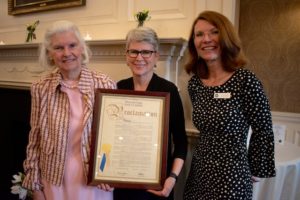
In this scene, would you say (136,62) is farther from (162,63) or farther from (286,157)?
(286,157)

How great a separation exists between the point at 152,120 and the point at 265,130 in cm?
50

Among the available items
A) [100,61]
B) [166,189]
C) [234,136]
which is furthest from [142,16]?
[166,189]

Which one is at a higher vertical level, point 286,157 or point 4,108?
point 4,108

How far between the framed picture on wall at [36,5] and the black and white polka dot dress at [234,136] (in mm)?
1549

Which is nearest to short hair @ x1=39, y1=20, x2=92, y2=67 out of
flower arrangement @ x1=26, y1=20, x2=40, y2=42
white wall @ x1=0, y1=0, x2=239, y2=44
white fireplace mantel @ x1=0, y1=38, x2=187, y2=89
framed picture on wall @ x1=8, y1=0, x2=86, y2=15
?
white fireplace mantel @ x1=0, y1=38, x2=187, y2=89

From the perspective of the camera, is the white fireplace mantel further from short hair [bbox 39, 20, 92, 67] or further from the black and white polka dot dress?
the black and white polka dot dress

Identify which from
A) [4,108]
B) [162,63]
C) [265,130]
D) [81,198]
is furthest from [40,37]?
[265,130]

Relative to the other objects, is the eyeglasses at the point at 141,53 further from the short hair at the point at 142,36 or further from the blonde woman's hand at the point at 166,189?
the blonde woman's hand at the point at 166,189

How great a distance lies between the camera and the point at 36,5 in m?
2.39

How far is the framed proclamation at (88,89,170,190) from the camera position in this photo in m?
1.06

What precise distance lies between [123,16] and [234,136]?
1272 mm

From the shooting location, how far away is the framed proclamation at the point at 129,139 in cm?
106

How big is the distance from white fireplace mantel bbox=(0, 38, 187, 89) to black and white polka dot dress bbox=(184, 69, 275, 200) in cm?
51

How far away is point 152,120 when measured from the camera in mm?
1087
